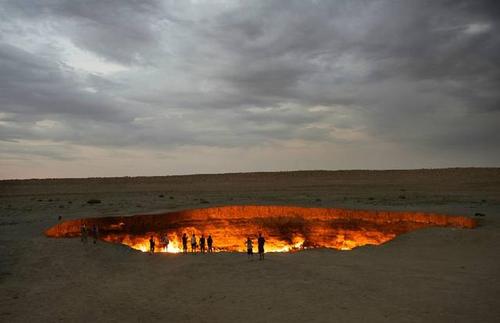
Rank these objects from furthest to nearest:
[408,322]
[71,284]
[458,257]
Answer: [458,257] → [71,284] → [408,322]

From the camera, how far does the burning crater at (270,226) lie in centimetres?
2530

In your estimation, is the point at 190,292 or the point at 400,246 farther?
the point at 400,246

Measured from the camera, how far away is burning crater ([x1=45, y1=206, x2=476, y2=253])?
2530cm

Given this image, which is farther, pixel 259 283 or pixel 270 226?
pixel 270 226

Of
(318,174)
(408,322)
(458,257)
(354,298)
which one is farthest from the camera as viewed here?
(318,174)

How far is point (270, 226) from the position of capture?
28469 millimetres

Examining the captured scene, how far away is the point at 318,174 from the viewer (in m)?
97.4

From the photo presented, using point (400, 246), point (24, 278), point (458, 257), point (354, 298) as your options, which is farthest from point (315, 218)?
point (24, 278)

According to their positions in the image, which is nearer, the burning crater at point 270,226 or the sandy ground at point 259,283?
the sandy ground at point 259,283

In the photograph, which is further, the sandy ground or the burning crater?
the burning crater

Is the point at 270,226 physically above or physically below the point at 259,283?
above

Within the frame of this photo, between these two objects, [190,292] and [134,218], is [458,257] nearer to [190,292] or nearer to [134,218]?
[190,292]

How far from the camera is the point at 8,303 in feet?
40.6

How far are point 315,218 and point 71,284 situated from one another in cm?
1751
